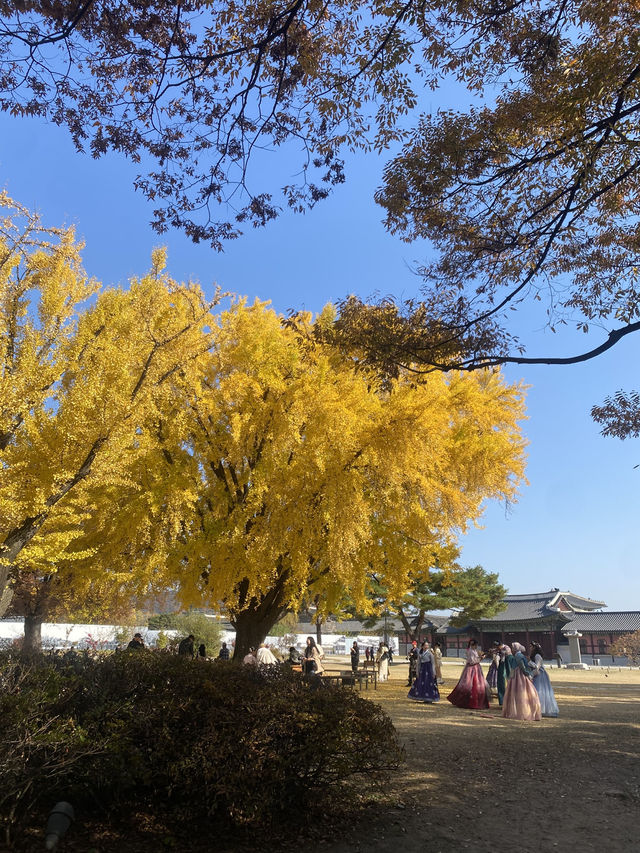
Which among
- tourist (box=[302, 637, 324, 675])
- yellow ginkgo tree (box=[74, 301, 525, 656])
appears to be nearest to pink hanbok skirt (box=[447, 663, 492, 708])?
yellow ginkgo tree (box=[74, 301, 525, 656])

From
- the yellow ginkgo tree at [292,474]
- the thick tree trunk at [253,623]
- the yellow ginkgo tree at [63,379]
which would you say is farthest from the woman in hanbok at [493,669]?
the yellow ginkgo tree at [63,379]

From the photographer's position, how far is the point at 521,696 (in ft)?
35.4

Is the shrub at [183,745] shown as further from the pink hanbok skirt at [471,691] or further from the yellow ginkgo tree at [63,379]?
the pink hanbok skirt at [471,691]

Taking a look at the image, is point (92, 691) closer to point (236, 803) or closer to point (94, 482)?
point (236, 803)

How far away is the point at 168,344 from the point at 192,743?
4.82 meters

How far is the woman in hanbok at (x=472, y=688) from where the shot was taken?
1251cm

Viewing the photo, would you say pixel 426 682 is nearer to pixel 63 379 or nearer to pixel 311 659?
pixel 311 659

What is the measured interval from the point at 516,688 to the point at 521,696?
0.56 feet

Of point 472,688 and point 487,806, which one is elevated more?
point 487,806

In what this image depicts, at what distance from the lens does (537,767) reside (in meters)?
6.17

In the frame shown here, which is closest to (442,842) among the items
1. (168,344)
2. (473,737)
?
(473,737)

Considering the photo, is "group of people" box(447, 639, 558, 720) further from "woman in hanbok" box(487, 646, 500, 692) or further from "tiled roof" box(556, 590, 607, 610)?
"tiled roof" box(556, 590, 607, 610)

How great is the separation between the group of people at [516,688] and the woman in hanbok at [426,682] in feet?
2.49

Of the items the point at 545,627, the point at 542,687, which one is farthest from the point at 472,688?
the point at 545,627
